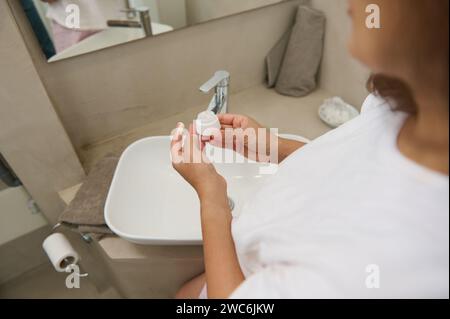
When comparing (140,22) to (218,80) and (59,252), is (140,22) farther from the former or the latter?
(59,252)

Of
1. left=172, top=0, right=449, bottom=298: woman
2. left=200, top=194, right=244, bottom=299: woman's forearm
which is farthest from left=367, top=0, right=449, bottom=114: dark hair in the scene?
left=200, top=194, right=244, bottom=299: woman's forearm

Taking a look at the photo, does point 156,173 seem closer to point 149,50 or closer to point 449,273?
point 149,50

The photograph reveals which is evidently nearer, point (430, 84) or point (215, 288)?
point (430, 84)

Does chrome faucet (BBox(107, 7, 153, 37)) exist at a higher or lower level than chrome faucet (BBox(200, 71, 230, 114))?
higher

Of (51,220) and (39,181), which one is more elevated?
(39,181)

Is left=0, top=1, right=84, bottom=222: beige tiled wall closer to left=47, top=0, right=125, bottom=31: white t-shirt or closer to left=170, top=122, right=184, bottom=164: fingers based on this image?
left=47, top=0, right=125, bottom=31: white t-shirt

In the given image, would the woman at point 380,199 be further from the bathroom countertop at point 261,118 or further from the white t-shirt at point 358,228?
the bathroom countertop at point 261,118

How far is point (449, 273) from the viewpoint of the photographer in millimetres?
384

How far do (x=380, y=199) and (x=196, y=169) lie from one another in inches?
16.5

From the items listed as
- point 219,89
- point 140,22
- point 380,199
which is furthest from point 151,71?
point 380,199

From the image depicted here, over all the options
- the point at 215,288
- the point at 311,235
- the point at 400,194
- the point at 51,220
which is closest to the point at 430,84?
the point at 400,194

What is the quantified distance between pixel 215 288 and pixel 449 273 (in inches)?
14.2

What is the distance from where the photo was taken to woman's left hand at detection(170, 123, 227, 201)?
0.72m

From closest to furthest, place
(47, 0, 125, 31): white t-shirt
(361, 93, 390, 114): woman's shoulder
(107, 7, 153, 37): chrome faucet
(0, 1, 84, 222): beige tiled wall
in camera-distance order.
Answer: (361, 93, 390, 114): woman's shoulder, (0, 1, 84, 222): beige tiled wall, (47, 0, 125, 31): white t-shirt, (107, 7, 153, 37): chrome faucet
